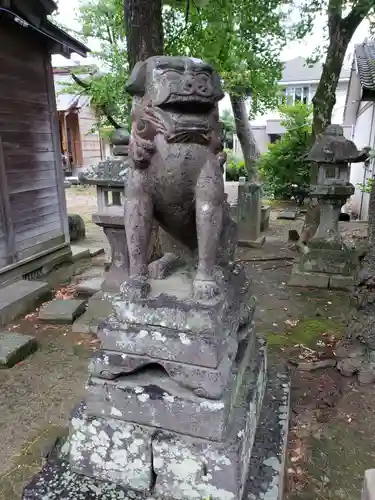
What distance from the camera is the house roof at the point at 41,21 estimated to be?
5.37 meters

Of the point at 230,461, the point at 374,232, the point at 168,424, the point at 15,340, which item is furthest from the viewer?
the point at 15,340

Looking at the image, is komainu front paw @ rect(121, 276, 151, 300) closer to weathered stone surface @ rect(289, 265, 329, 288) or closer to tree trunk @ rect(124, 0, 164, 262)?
tree trunk @ rect(124, 0, 164, 262)

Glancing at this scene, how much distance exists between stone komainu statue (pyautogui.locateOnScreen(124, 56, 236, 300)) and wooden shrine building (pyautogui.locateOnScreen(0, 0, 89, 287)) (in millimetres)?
4322

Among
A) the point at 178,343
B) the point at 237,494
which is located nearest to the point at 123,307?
the point at 178,343

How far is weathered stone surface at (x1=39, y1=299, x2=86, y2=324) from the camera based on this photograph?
185 inches

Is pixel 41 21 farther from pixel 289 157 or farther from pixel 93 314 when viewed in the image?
pixel 289 157

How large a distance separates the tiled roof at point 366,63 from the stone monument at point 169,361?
735 cm

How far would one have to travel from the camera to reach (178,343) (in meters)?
1.79

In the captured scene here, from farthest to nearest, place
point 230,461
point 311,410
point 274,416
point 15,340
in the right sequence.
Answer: point 15,340 < point 311,410 < point 274,416 < point 230,461

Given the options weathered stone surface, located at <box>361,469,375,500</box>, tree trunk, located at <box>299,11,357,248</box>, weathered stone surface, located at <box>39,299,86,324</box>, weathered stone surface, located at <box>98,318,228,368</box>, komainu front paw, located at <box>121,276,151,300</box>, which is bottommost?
weathered stone surface, located at <box>39,299,86,324</box>

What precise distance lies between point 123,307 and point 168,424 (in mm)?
565

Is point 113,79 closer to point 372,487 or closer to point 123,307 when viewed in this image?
point 123,307

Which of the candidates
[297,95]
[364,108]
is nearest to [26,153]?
[364,108]

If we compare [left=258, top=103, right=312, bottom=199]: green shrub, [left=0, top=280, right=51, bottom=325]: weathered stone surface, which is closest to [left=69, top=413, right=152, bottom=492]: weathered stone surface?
[left=0, top=280, right=51, bottom=325]: weathered stone surface
